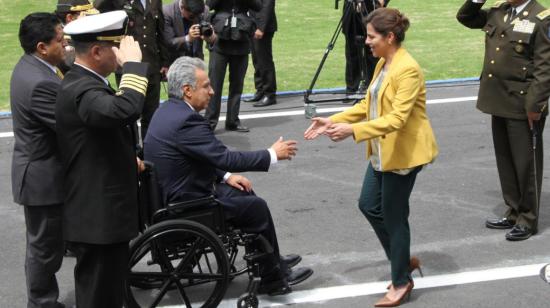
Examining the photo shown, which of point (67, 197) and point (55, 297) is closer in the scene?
point (67, 197)

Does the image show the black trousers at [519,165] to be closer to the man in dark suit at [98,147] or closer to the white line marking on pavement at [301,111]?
the man in dark suit at [98,147]

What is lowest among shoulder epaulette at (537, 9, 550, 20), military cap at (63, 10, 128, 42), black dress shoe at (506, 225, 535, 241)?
black dress shoe at (506, 225, 535, 241)

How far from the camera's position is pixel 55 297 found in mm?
5684

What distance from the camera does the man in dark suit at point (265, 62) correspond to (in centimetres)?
1109

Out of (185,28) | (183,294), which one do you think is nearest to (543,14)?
(183,294)

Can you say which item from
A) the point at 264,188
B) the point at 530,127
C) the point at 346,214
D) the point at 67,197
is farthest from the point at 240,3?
the point at 67,197

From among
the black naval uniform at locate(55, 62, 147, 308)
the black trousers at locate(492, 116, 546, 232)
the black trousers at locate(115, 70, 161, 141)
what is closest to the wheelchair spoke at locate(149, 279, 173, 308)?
the black naval uniform at locate(55, 62, 147, 308)

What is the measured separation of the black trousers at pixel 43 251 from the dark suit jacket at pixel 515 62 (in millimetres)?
3507

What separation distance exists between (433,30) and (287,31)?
268 centimetres

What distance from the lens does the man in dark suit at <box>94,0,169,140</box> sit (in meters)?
8.67

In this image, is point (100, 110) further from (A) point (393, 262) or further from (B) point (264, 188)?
(B) point (264, 188)

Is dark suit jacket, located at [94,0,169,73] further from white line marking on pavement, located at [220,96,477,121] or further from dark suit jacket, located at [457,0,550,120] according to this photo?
dark suit jacket, located at [457,0,550,120]

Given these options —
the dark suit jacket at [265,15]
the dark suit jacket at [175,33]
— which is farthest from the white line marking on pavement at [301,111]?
the dark suit jacket at [175,33]

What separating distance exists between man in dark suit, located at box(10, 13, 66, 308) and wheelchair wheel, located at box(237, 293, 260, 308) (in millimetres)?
1193
